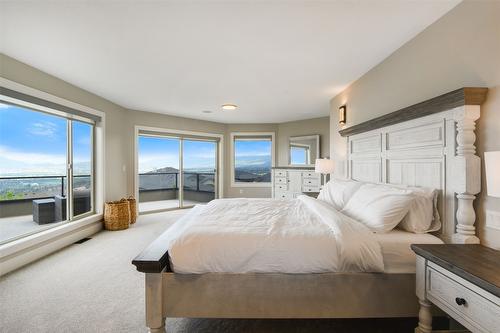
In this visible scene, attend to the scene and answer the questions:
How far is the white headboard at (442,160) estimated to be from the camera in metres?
1.53

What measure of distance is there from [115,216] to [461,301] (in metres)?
4.64

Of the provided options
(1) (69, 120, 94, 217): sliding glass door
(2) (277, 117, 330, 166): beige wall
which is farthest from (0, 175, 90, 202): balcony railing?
(2) (277, 117, 330, 166): beige wall

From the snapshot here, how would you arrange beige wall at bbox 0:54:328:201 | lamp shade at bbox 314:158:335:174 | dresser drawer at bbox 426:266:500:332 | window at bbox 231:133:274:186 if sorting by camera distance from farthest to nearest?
window at bbox 231:133:274:186 < lamp shade at bbox 314:158:335:174 < beige wall at bbox 0:54:328:201 < dresser drawer at bbox 426:266:500:332

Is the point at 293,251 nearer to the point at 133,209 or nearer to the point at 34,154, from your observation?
the point at 34,154

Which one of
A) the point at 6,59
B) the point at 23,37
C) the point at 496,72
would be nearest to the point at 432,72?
the point at 496,72

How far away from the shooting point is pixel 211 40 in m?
2.21

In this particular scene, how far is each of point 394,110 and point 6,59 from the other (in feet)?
13.8

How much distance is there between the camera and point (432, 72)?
195cm

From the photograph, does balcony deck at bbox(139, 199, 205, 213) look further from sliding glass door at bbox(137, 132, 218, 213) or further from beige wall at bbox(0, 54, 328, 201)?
beige wall at bbox(0, 54, 328, 201)

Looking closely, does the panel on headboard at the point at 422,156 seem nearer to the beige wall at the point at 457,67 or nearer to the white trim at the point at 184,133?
the beige wall at the point at 457,67

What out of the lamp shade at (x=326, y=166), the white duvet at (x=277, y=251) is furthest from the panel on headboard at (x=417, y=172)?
the lamp shade at (x=326, y=166)

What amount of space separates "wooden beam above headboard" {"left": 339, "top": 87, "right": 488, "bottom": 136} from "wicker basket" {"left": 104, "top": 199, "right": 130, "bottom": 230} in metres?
4.30

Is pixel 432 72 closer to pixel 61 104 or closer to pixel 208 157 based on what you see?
pixel 61 104

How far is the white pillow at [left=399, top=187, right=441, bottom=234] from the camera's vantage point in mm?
1797
